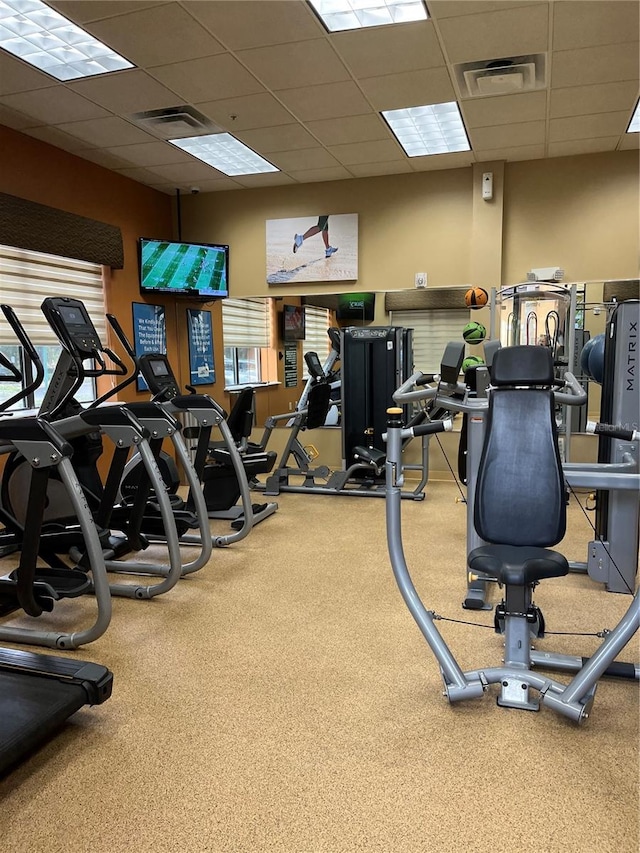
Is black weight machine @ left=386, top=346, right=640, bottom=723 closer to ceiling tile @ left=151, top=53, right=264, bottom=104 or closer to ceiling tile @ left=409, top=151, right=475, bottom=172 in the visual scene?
ceiling tile @ left=151, top=53, right=264, bottom=104

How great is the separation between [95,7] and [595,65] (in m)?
2.92

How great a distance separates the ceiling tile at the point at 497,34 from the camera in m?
3.18

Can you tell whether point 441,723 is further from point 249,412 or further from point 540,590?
point 249,412

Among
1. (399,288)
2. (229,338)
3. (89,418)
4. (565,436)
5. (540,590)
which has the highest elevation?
(399,288)

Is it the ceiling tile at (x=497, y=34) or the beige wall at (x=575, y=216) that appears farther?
the beige wall at (x=575, y=216)

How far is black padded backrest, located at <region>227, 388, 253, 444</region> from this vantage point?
4.65 metres

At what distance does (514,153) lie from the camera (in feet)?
17.8

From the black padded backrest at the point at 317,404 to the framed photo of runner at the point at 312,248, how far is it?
A: 132cm

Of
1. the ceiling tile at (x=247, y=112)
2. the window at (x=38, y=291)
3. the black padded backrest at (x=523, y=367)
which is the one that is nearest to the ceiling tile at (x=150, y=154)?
the ceiling tile at (x=247, y=112)

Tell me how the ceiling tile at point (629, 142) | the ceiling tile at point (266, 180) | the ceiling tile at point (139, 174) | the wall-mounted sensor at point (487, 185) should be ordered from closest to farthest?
the ceiling tile at point (629, 142), the wall-mounted sensor at point (487, 185), the ceiling tile at point (139, 174), the ceiling tile at point (266, 180)

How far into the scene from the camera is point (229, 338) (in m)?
6.86

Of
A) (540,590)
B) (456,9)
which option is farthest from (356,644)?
(456,9)

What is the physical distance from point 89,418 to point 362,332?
131 inches

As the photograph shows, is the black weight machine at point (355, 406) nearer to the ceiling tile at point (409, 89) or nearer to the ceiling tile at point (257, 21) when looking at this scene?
the ceiling tile at point (409, 89)
